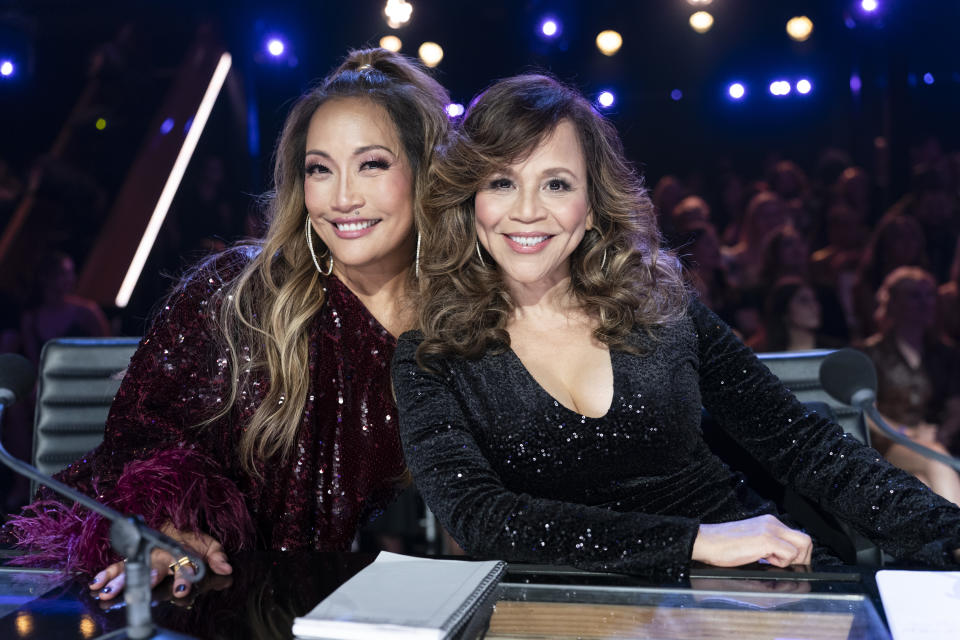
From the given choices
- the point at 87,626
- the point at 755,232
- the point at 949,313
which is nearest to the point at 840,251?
the point at 755,232

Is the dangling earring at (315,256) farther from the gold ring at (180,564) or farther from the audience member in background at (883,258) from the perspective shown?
the audience member in background at (883,258)

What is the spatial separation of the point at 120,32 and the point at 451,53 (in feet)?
6.31

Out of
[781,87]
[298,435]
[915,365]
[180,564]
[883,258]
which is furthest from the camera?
[781,87]

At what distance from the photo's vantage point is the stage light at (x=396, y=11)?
183 inches

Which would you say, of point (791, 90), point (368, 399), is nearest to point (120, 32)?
point (791, 90)

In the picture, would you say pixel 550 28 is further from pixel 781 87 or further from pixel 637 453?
pixel 637 453

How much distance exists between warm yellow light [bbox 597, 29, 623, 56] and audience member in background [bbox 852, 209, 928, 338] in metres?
1.68

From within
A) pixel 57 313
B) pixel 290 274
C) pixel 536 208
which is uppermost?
pixel 536 208

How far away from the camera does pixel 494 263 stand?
1.81 m

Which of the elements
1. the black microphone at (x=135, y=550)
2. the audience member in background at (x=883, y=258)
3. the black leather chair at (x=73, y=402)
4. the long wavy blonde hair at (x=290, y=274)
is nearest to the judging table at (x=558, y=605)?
the black microphone at (x=135, y=550)

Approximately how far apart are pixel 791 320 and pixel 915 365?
2.06 ft

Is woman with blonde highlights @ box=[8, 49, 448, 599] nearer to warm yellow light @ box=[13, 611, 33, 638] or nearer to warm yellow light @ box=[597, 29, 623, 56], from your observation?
warm yellow light @ box=[13, 611, 33, 638]

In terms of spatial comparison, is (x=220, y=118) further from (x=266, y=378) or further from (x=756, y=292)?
(x=266, y=378)

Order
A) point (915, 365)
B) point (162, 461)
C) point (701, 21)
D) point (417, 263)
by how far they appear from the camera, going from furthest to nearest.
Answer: point (701, 21), point (915, 365), point (417, 263), point (162, 461)
